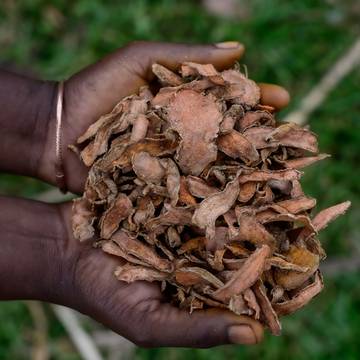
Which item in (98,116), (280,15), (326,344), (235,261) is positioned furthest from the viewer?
(280,15)

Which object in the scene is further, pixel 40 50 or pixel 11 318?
pixel 40 50

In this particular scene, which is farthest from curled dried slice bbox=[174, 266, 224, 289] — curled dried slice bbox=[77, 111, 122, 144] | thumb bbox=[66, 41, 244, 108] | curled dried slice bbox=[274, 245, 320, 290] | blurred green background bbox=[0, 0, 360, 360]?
blurred green background bbox=[0, 0, 360, 360]

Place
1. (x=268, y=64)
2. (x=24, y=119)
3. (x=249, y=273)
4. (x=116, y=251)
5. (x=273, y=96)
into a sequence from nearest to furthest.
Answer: (x=249, y=273)
(x=116, y=251)
(x=273, y=96)
(x=24, y=119)
(x=268, y=64)

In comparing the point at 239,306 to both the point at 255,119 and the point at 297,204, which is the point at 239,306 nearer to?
the point at 297,204

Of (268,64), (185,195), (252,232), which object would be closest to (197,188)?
(185,195)

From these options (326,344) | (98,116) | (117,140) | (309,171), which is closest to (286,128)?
(117,140)

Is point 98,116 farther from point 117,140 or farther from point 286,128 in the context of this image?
point 286,128

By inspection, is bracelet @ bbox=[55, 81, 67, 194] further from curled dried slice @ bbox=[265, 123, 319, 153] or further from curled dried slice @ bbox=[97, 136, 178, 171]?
curled dried slice @ bbox=[265, 123, 319, 153]

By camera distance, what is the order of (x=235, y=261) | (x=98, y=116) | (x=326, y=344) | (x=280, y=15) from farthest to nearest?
(x=280, y=15), (x=326, y=344), (x=98, y=116), (x=235, y=261)
